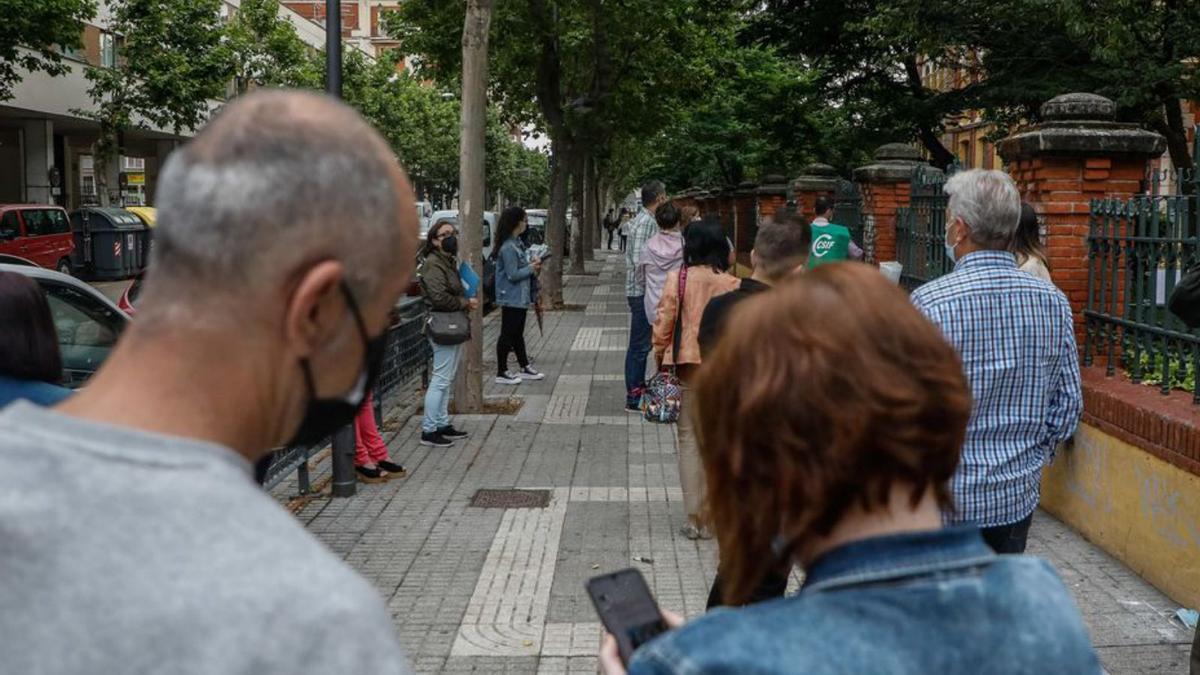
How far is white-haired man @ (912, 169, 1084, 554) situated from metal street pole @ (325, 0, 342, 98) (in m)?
5.07

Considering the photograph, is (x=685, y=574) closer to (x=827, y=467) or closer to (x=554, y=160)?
(x=827, y=467)

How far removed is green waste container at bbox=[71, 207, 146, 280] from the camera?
35750 mm

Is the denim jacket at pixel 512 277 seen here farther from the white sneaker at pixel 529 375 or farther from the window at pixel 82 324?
the window at pixel 82 324

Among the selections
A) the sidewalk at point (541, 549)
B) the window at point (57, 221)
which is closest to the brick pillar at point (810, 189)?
the sidewalk at point (541, 549)

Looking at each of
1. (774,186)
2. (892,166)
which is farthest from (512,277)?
(774,186)

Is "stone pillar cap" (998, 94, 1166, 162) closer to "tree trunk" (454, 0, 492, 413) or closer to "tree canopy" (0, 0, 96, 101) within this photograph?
"tree trunk" (454, 0, 492, 413)

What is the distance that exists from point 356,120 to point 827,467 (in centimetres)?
63

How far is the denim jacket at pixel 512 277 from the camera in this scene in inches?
534

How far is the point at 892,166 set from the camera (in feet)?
40.5

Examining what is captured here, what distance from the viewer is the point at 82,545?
1.18 meters

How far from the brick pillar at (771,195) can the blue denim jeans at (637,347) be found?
411 inches

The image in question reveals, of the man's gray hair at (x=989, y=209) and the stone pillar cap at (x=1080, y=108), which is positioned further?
the stone pillar cap at (x=1080, y=108)

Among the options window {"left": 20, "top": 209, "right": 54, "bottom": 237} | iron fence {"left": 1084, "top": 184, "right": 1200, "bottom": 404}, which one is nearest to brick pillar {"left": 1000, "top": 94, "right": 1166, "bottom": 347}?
iron fence {"left": 1084, "top": 184, "right": 1200, "bottom": 404}

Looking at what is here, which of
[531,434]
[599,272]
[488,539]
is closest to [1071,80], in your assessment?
[531,434]
